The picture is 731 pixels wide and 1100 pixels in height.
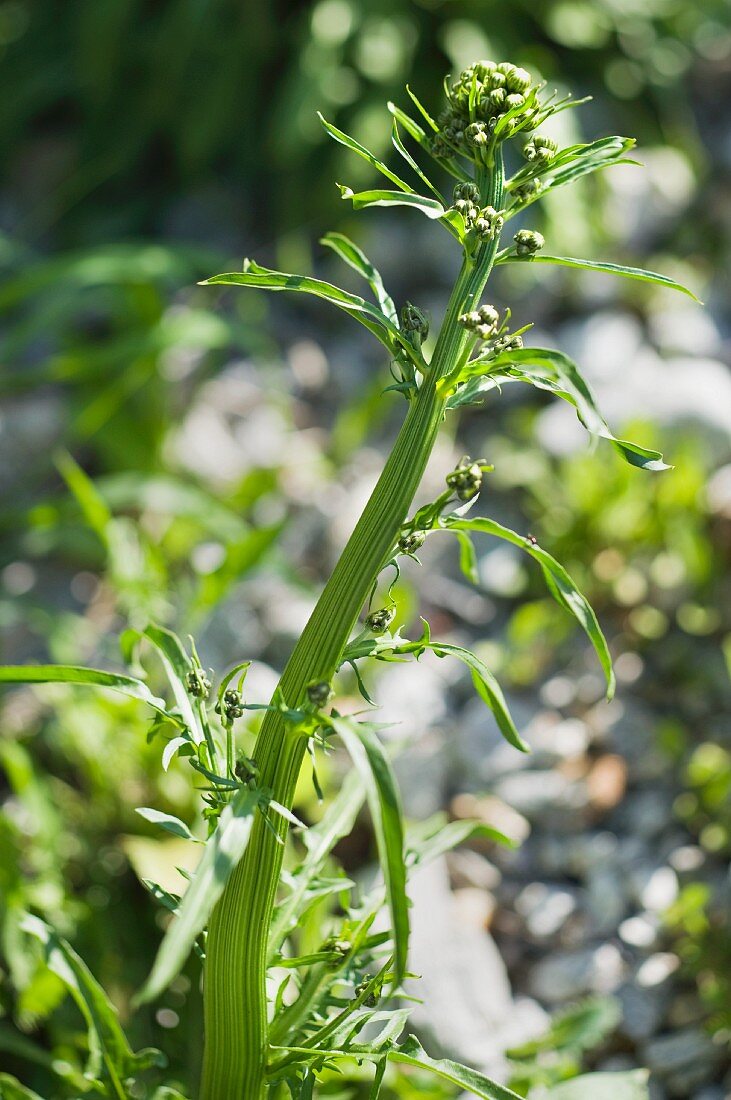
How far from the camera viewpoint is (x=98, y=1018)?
46.7 inches

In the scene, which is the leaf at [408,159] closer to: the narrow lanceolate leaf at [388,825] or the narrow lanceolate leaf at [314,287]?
the narrow lanceolate leaf at [314,287]

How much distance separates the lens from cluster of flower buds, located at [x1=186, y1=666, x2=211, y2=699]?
955mm

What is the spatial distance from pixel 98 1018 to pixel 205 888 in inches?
22.0

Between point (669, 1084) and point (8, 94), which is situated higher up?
point (8, 94)

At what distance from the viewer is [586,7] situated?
2.99 metres

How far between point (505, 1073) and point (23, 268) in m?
2.37

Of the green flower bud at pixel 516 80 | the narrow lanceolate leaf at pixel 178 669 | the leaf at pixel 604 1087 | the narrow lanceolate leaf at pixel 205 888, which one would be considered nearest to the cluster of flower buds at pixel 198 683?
the narrow lanceolate leaf at pixel 178 669

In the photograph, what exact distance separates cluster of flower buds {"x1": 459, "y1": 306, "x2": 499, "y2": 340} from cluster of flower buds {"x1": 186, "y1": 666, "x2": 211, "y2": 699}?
40 centimetres

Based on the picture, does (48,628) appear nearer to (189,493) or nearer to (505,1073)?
(189,493)

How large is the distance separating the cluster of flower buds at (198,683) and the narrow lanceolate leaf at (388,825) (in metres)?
0.23

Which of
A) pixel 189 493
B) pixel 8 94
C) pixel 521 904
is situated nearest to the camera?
pixel 521 904

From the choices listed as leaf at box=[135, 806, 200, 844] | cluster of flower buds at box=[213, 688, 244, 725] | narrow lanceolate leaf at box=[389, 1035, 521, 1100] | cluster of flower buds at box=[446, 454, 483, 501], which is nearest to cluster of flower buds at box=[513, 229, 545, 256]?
cluster of flower buds at box=[446, 454, 483, 501]

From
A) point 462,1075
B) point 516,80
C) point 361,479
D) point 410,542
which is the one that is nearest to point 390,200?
point 516,80

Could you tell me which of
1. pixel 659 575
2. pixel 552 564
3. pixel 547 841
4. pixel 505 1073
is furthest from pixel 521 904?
pixel 552 564
